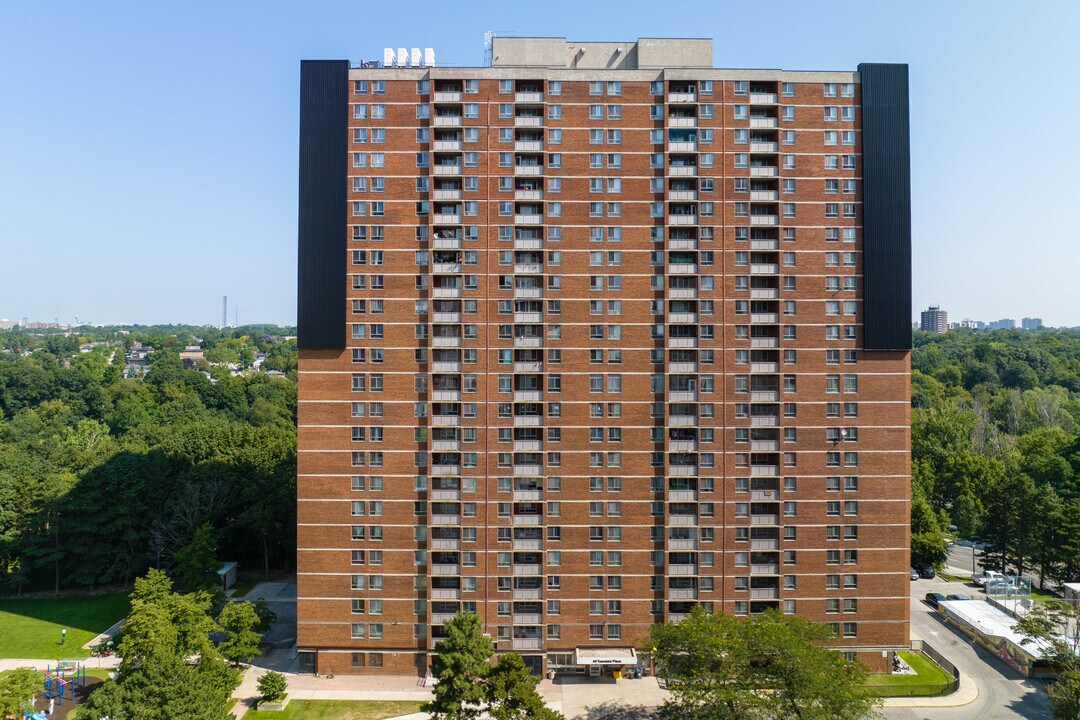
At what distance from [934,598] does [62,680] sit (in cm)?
9190

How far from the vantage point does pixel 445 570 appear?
60531 mm

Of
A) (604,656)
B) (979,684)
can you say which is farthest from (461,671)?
(979,684)

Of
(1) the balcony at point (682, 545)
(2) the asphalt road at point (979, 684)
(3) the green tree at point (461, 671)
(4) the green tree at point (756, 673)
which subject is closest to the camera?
(4) the green tree at point (756, 673)

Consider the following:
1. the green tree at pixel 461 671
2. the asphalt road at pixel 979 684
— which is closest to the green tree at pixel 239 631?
the green tree at pixel 461 671

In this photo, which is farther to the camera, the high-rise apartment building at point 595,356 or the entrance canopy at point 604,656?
the high-rise apartment building at point 595,356

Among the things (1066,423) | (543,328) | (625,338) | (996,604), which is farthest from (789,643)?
(1066,423)

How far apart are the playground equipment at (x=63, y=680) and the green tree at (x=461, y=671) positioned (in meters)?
Result: 33.3

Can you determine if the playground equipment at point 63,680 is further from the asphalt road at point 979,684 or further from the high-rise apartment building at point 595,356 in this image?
the asphalt road at point 979,684

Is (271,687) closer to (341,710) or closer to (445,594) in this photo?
(341,710)

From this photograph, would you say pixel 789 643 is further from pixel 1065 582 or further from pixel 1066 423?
pixel 1066 423

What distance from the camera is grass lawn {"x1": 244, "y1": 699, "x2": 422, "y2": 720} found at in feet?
177

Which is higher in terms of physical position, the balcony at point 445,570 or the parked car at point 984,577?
the balcony at point 445,570

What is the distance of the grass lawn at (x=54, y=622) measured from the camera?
216ft

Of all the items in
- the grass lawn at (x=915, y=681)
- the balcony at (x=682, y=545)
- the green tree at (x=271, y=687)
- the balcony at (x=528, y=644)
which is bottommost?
the grass lawn at (x=915, y=681)
